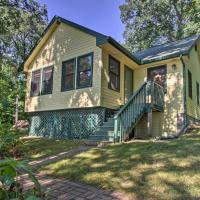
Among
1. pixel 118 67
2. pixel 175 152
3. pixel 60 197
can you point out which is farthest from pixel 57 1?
pixel 60 197

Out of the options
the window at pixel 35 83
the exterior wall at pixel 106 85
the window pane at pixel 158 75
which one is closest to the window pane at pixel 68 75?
the exterior wall at pixel 106 85

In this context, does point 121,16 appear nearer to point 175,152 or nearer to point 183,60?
point 183,60

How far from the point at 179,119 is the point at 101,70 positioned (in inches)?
170

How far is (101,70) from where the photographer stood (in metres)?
10.3

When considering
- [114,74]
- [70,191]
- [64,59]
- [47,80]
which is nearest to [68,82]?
[64,59]

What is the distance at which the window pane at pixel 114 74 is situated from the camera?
36.2 feet

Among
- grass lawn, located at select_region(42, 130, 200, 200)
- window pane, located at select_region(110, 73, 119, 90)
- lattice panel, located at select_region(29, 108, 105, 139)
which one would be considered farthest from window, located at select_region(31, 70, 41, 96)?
grass lawn, located at select_region(42, 130, 200, 200)

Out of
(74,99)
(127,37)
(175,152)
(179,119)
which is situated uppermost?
(127,37)

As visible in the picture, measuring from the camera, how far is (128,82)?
12.8 metres

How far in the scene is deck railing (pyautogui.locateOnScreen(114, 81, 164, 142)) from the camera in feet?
28.0

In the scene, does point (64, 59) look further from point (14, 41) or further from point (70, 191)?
point (14, 41)

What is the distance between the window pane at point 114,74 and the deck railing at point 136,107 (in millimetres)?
1512

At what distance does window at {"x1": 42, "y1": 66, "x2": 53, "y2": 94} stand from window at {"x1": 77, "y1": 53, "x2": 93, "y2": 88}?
2.09 m

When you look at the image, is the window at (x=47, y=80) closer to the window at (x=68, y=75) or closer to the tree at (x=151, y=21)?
the window at (x=68, y=75)
